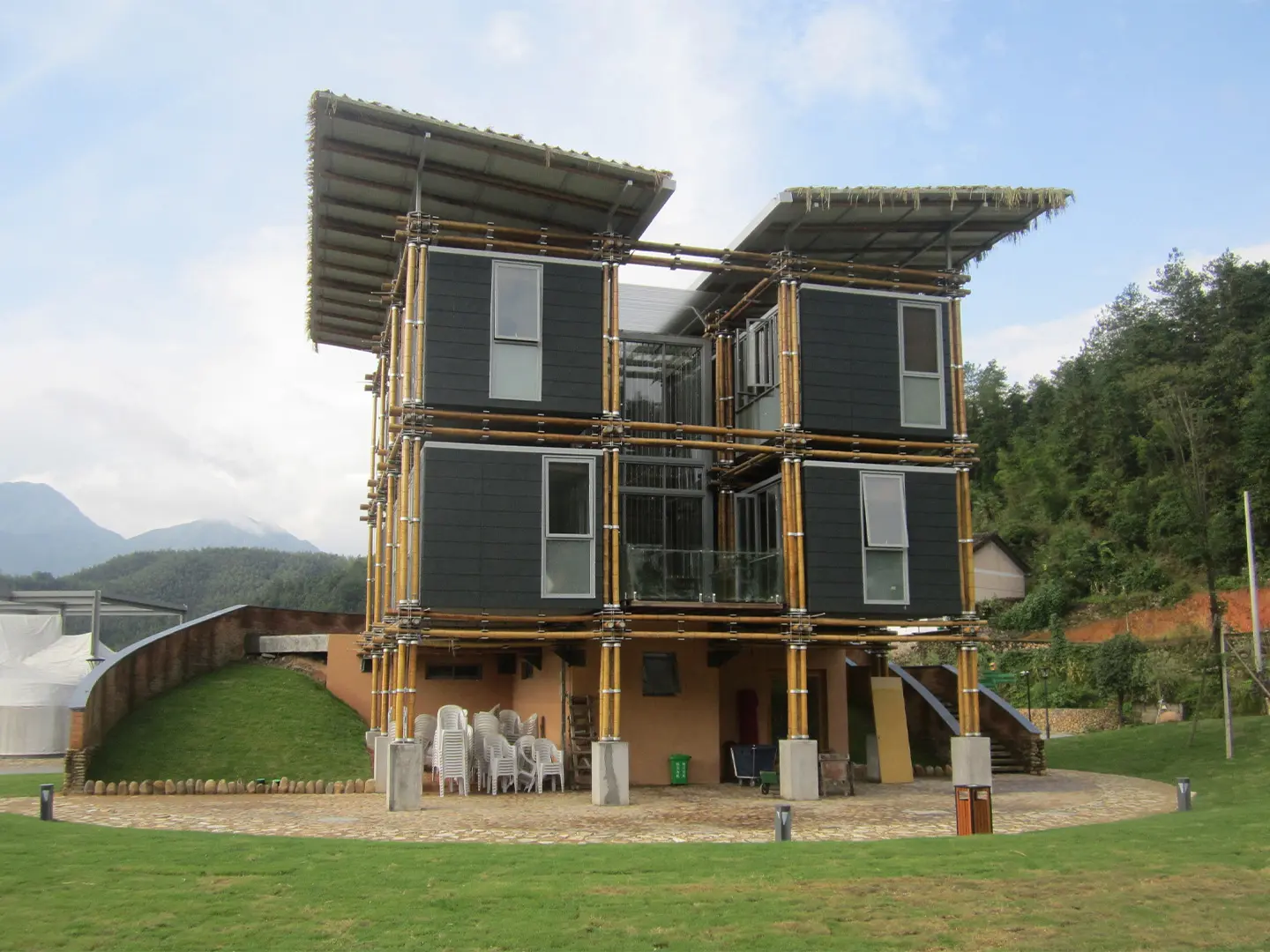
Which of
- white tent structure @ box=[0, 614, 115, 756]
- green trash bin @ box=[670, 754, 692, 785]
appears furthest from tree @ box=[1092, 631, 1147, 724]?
white tent structure @ box=[0, 614, 115, 756]

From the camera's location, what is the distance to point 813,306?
22.2 m

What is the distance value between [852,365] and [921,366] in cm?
148

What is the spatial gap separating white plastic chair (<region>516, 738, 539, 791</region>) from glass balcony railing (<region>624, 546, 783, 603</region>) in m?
3.42

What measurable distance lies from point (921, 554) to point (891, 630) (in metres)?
3.35

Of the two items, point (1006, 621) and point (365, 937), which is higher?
point (1006, 621)

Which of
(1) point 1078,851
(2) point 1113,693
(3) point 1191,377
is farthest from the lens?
(3) point 1191,377

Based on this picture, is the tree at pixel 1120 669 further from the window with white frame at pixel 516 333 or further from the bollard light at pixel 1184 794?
the window with white frame at pixel 516 333

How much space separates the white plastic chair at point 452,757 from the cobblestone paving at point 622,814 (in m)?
0.51

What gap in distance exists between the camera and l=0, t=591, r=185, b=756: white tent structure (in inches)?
1358

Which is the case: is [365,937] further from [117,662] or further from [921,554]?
[117,662]

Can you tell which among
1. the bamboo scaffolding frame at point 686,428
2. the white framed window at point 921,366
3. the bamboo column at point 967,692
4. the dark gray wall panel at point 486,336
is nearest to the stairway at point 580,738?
the bamboo scaffolding frame at point 686,428

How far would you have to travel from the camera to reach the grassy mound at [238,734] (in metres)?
22.6

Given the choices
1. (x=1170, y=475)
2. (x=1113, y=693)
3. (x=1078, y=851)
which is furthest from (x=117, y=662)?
(x=1170, y=475)

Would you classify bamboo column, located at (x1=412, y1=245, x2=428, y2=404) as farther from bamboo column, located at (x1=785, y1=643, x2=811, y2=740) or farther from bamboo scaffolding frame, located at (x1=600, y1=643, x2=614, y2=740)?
bamboo column, located at (x1=785, y1=643, x2=811, y2=740)
